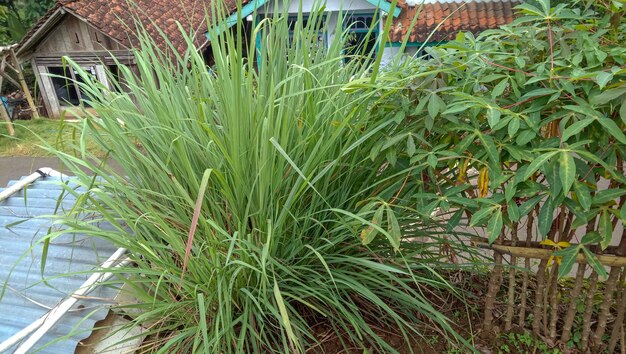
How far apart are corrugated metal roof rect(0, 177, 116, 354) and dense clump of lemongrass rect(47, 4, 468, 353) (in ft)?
0.61

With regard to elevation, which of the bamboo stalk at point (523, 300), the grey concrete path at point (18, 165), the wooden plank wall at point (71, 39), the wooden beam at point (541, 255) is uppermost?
the wooden plank wall at point (71, 39)

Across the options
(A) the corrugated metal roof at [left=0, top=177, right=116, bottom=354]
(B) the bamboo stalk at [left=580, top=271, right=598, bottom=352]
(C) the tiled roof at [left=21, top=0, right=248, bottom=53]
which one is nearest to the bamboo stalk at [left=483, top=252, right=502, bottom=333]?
(B) the bamboo stalk at [left=580, top=271, right=598, bottom=352]

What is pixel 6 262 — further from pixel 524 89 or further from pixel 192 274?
pixel 524 89

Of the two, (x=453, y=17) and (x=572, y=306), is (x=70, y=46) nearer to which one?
(x=453, y=17)

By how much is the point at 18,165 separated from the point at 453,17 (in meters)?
7.79

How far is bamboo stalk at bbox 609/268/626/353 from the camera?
46.7 inches

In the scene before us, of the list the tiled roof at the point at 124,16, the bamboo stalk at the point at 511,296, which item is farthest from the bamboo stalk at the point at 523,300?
the tiled roof at the point at 124,16

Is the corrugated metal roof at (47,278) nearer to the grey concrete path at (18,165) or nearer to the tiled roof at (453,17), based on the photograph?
the grey concrete path at (18,165)

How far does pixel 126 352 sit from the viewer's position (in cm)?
125

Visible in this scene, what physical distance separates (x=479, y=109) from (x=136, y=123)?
1220 millimetres

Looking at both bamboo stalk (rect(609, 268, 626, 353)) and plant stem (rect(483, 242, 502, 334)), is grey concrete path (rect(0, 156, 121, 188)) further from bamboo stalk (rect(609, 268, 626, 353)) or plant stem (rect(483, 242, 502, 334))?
bamboo stalk (rect(609, 268, 626, 353))

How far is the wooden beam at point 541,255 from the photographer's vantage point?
1096 mm

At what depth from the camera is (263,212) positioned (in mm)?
1224

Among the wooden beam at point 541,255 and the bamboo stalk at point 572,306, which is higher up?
the wooden beam at point 541,255
